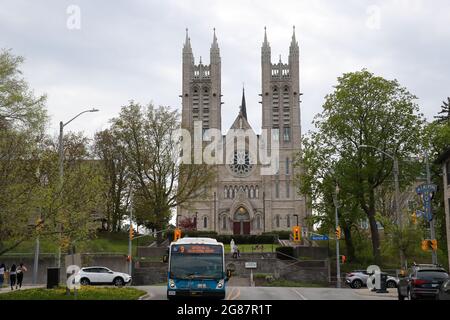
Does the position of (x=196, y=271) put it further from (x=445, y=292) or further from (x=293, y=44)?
(x=293, y=44)

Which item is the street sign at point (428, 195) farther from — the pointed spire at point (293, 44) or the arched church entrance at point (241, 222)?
the pointed spire at point (293, 44)

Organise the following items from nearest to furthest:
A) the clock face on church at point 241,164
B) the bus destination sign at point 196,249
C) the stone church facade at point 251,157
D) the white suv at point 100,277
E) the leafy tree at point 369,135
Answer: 1. the bus destination sign at point 196,249
2. the white suv at point 100,277
3. the leafy tree at point 369,135
4. the stone church facade at point 251,157
5. the clock face on church at point 241,164

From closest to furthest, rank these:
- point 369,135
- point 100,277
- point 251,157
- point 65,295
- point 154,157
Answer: point 65,295
point 100,277
point 369,135
point 154,157
point 251,157

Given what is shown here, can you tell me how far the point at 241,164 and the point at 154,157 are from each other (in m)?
33.0

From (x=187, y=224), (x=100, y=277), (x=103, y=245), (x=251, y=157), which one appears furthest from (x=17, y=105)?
(x=251, y=157)

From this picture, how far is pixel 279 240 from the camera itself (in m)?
72.6

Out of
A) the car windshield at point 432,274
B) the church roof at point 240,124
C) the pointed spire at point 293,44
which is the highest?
the pointed spire at point 293,44

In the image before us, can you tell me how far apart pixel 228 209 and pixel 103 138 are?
2764cm

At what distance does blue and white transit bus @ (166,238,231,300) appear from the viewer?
2261 cm

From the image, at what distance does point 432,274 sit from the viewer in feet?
75.7

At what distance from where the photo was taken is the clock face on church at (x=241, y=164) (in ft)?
287

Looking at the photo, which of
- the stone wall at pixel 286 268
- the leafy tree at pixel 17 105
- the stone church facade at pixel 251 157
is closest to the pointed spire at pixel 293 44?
the stone church facade at pixel 251 157

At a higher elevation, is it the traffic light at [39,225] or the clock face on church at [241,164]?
the clock face on church at [241,164]
